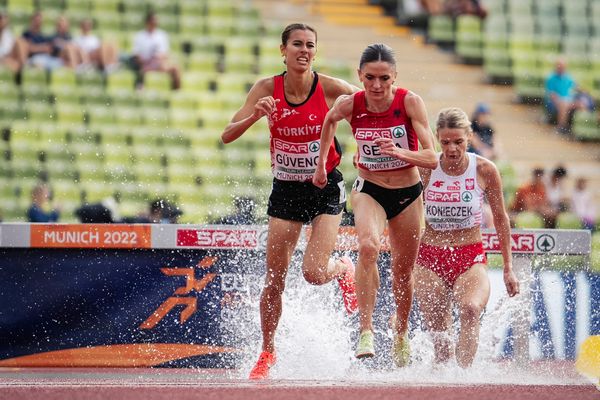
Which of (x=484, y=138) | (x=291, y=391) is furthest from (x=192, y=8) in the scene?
(x=291, y=391)

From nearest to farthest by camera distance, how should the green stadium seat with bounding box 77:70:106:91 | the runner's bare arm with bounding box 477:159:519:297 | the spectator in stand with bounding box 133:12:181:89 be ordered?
the runner's bare arm with bounding box 477:159:519:297
the green stadium seat with bounding box 77:70:106:91
the spectator in stand with bounding box 133:12:181:89

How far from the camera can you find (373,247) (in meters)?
8.12

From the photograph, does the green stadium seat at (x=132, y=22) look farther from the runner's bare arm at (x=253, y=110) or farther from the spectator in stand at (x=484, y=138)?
the runner's bare arm at (x=253, y=110)

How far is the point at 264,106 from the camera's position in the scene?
798 cm

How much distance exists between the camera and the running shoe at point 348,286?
945cm

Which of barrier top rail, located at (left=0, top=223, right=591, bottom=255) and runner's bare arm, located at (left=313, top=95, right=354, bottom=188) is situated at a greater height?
runner's bare arm, located at (left=313, top=95, right=354, bottom=188)

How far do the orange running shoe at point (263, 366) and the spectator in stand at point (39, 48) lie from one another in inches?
310

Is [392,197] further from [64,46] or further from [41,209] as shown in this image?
[64,46]

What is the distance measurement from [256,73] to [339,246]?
6.96 meters

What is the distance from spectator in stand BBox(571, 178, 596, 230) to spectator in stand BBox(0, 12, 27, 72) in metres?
6.90

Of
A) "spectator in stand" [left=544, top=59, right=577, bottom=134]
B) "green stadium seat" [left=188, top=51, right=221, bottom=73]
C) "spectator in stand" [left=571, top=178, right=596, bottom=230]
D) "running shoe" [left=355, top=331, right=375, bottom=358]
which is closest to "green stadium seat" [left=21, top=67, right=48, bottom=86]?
"green stadium seat" [left=188, top=51, right=221, bottom=73]

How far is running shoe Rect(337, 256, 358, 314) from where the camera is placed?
9445 millimetres

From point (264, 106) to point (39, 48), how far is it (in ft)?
28.1

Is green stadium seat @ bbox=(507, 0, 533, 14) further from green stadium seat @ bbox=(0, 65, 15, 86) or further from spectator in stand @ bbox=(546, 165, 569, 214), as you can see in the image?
green stadium seat @ bbox=(0, 65, 15, 86)
